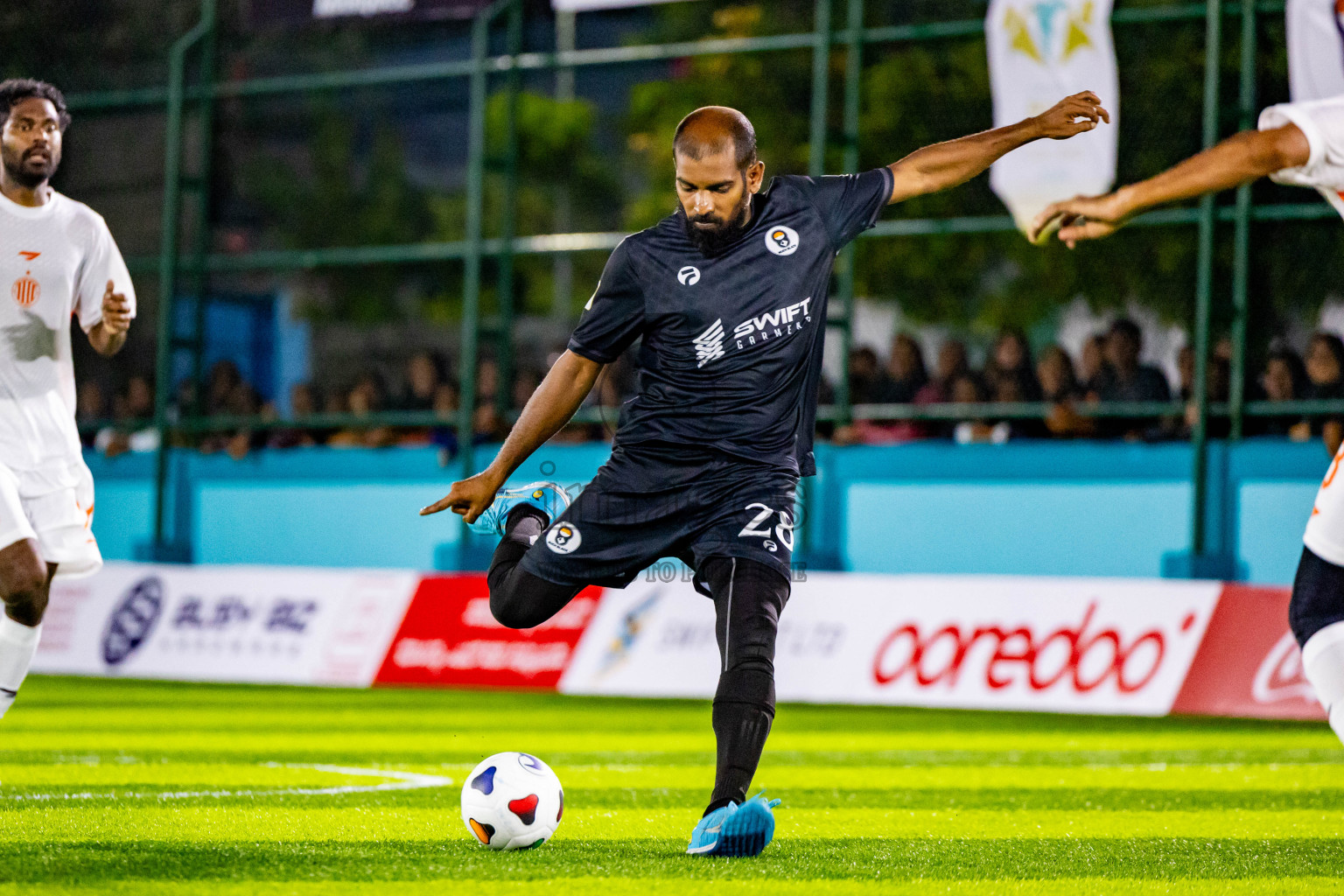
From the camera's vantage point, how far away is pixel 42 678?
15.4 metres

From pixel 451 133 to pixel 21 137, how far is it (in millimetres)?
32498

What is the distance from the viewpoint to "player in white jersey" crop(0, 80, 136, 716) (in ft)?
23.6

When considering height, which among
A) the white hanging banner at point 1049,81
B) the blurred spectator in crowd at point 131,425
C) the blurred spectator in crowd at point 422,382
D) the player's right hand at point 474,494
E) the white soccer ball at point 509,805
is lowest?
the blurred spectator in crowd at point 131,425

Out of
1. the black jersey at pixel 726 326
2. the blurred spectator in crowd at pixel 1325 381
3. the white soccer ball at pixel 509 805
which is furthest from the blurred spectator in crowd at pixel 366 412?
the white soccer ball at pixel 509 805

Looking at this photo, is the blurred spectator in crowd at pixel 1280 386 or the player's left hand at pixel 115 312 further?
the blurred spectator in crowd at pixel 1280 386

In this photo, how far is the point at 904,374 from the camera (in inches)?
599

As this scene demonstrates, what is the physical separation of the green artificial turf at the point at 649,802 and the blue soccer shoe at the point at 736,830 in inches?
2.4

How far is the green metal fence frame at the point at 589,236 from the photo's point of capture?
14.1m

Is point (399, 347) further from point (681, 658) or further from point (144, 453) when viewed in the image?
point (681, 658)

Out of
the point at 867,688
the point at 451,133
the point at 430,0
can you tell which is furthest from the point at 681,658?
the point at 451,133

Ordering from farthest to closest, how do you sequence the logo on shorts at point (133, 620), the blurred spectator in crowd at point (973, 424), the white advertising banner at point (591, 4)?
the white advertising banner at point (591, 4) < the logo on shorts at point (133, 620) < the blurred spectator in crowd at point (973, 424)

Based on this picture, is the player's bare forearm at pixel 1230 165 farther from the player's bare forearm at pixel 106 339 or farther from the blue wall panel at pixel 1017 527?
the blue wall panel at pixel 1017 527

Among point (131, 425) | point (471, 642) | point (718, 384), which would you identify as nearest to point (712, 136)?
point (718, 384)

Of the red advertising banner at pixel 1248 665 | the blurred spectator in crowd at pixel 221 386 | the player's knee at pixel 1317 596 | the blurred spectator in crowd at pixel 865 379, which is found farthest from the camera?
the blurred spectator in crowd at pixel 221 386
